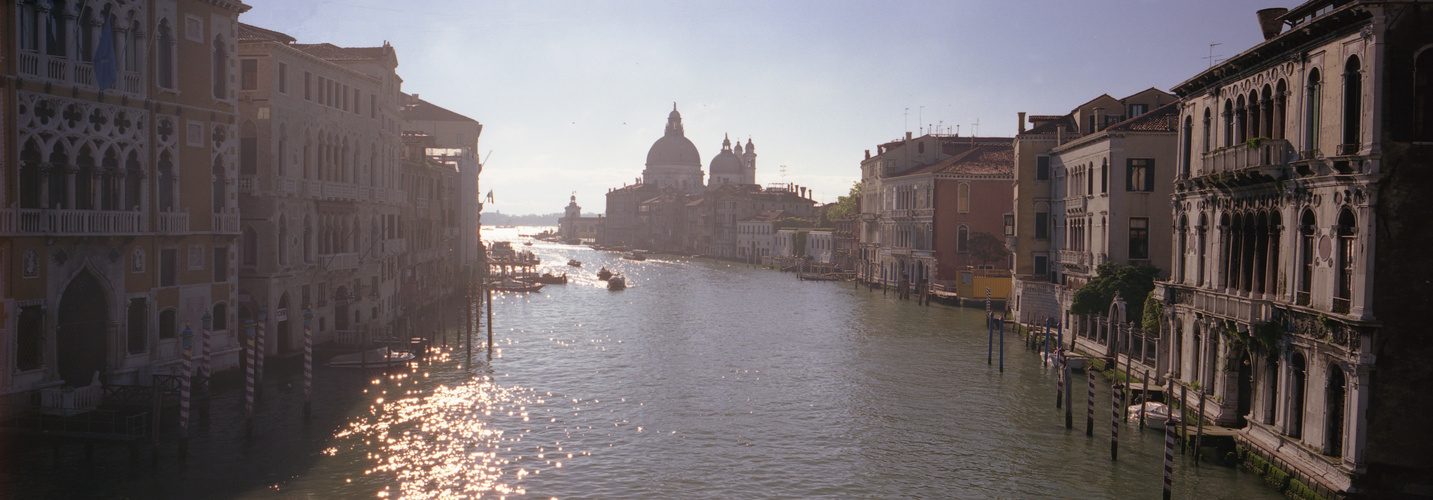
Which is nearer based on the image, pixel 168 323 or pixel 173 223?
pixel 173 223

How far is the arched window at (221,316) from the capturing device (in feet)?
80.4

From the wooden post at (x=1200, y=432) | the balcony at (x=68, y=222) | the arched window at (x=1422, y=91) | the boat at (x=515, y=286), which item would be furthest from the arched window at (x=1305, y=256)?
the boat at (x=515, y=286)

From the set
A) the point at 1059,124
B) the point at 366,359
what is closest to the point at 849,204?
the point at 1059,124

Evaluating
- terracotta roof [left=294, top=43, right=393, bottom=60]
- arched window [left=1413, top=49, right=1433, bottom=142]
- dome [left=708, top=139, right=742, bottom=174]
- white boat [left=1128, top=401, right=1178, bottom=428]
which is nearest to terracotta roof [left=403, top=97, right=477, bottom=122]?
terracotta roof [left=294, top=43, right=393, bottom=60]

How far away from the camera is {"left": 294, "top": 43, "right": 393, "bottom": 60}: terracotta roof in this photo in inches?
1404

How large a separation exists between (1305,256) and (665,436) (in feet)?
42.2

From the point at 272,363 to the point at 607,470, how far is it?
12.9 m

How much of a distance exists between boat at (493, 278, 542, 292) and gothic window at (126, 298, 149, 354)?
42913mm

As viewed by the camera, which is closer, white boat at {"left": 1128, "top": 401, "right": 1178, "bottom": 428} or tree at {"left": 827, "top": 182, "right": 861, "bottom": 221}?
white boat at {"left": 1128, "top": 401, "right": 1178, "bottom": 428}

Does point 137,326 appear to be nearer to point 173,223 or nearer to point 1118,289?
point 173,223

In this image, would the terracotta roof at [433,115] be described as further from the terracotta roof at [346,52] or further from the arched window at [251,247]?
the arched window at [251,247]

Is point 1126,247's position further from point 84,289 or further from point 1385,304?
point 84,289

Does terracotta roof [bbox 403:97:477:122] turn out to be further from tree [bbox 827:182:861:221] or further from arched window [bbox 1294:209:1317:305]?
arched window [bbox 1294:209:1317:305]

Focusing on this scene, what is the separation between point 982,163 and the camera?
2196 inches
